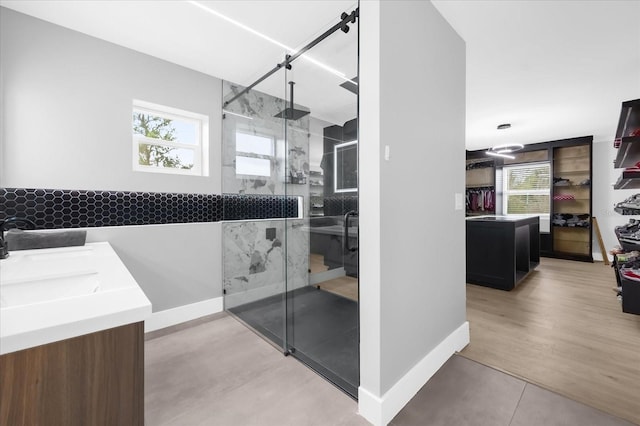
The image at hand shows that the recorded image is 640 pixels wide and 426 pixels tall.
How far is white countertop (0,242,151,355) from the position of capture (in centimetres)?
62

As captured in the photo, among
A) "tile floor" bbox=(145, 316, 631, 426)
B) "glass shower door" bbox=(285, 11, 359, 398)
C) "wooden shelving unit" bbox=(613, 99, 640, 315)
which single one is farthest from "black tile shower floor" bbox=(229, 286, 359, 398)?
"wooden shelving unit" bbox=(613, 99, 640, 315)

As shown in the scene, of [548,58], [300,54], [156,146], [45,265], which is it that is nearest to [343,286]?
[45,265]

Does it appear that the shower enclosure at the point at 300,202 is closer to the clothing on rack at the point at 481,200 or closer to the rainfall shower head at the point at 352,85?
the rainfall shower head at the point at 352,85

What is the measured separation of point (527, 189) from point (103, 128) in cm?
794

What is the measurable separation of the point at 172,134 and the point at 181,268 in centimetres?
138

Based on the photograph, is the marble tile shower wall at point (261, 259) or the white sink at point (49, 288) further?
the marble tile shower wall at point (261, 259)

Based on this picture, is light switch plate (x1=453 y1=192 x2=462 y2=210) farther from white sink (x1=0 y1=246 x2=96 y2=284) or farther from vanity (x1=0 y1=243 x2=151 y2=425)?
white sink (x1=0 y1=246 x2=96 y2=284)

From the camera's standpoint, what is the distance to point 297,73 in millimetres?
2268

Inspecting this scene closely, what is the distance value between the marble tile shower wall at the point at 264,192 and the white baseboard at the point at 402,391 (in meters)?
1.10

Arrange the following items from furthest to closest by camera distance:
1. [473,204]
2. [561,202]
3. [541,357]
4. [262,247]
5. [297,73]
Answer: [473,204], [561,202], [262,247], [297,73], [541,357]

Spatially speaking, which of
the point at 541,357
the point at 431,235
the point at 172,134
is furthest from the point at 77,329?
the point at 541,357

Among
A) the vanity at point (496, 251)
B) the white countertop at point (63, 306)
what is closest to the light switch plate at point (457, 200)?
the vanity at point (496, 251)

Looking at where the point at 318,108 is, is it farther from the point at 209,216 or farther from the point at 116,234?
the point at 116,234

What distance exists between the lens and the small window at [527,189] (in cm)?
617
